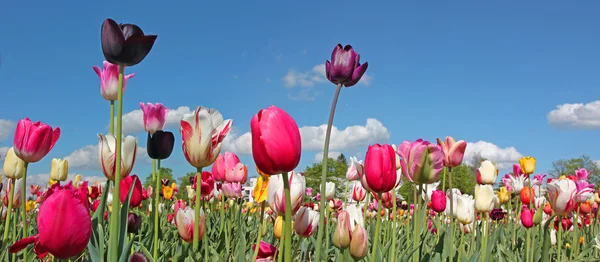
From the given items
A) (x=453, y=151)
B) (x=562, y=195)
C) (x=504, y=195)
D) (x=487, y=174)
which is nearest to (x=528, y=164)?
(x=487, y=174)

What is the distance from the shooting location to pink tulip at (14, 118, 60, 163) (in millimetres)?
2084

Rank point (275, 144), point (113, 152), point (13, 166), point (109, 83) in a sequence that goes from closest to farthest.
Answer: point (275, 144) < point (113, 152) < point (109, 83) < point (13, 166)

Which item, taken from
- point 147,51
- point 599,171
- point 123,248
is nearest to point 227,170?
point 123,248

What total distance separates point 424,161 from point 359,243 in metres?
0.68

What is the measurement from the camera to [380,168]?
183 centimetres

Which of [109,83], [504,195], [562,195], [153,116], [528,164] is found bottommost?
[504,195]

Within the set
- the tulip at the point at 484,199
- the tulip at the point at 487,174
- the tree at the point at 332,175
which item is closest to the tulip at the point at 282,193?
the tulip at the point at 484,199

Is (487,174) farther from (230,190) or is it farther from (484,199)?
(230,190)

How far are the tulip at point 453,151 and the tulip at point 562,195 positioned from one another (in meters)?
0.88

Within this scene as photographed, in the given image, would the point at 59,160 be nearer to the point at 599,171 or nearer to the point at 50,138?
the point at 50,138

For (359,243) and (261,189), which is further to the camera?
(261,189)

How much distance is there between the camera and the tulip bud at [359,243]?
1747 millimetres

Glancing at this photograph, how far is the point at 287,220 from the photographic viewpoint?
1.16m

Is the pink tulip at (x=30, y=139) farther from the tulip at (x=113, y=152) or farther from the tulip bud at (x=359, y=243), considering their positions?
the tulip bud at (x=359, y=243)
